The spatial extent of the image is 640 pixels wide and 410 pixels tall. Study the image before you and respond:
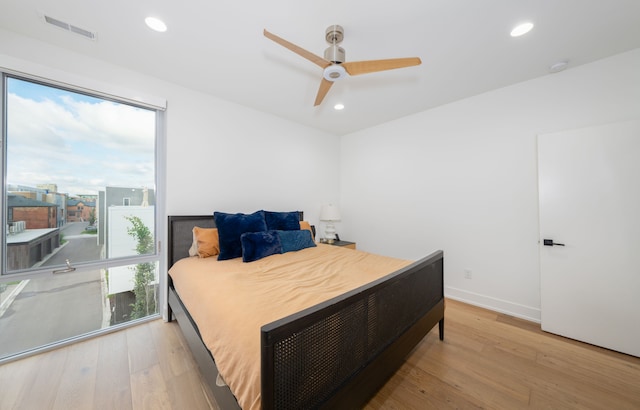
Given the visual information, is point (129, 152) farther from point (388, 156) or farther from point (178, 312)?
point (388, 156)

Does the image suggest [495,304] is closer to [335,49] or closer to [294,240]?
[294,240]

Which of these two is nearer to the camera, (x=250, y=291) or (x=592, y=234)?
(x=250, y=291)

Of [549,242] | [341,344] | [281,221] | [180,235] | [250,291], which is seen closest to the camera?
[341,344]

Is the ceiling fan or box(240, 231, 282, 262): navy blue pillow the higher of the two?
the ceiling fan

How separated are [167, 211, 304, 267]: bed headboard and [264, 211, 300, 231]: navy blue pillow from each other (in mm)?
865

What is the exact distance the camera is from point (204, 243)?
2.52 meters

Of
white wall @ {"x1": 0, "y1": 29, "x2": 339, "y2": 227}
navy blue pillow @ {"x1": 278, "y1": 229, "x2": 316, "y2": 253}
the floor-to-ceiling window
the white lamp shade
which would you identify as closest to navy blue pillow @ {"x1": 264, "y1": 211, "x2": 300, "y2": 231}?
navy blue pillow @ {"x1": 278, "y1": 229, "x2": 316, "y2": 253}

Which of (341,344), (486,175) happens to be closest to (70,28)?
(341,344)

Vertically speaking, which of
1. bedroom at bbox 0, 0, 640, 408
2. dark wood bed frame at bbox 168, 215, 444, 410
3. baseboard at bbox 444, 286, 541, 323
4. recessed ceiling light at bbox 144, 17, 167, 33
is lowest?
baseboard at bbox 444, 286, 541, 323

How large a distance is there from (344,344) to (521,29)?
2.67 meters

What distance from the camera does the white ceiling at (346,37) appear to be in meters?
1.60

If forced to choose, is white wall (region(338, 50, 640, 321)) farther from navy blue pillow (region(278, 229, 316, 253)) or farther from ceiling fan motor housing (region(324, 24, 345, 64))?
ceiling fan motor housing (region(324, 24, 345, 64))

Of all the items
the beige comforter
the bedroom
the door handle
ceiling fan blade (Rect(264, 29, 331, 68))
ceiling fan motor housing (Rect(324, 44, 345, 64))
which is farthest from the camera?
the door handle

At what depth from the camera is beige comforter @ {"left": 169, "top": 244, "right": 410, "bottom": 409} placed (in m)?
1.05
